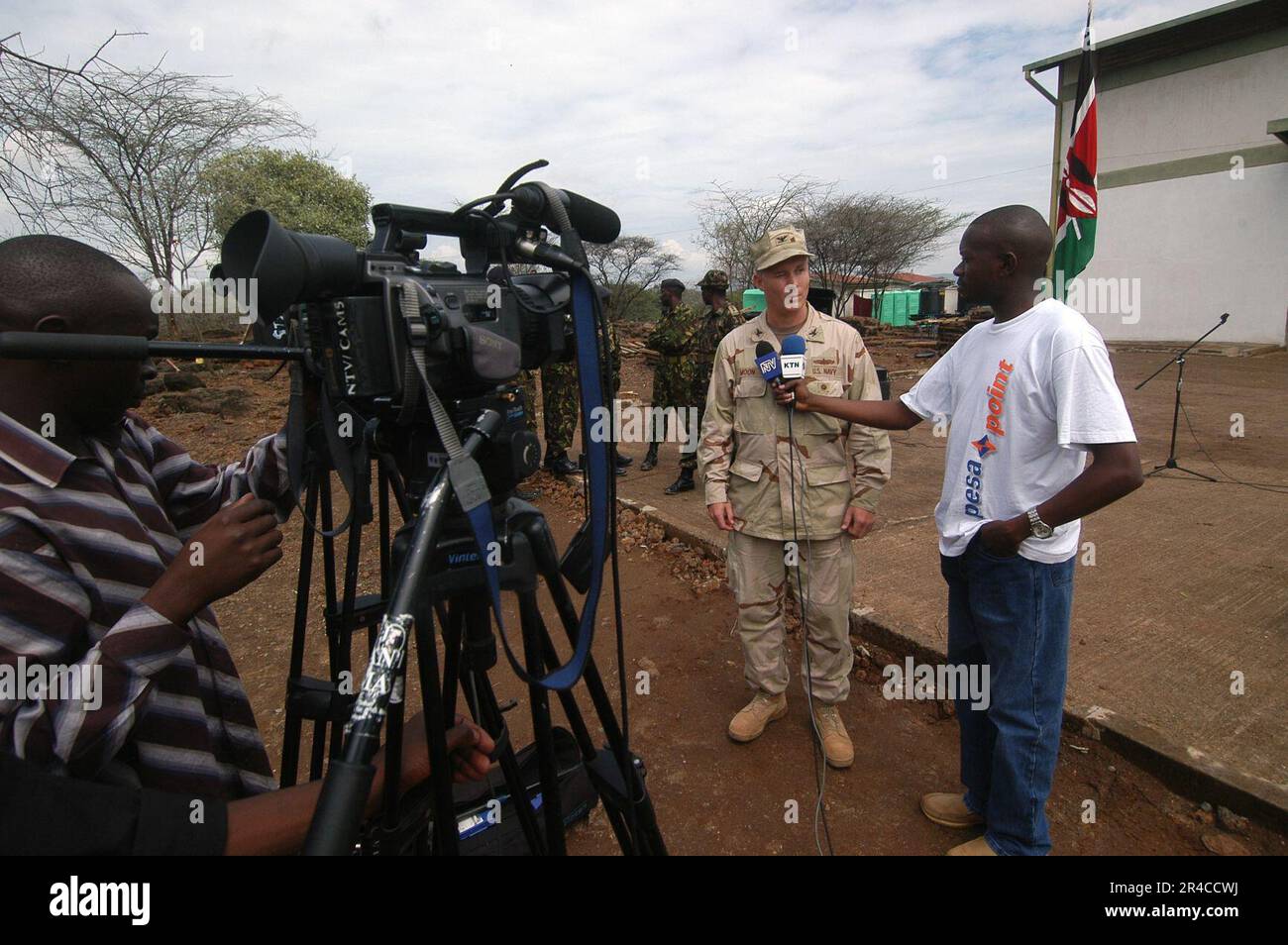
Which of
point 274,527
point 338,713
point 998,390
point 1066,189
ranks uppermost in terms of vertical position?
point 1066,189

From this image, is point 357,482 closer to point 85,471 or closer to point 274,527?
point 274,527

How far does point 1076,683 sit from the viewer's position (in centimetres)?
300

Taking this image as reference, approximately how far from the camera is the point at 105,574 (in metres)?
1.16

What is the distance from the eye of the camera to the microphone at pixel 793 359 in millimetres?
2600

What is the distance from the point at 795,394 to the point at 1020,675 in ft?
3.95

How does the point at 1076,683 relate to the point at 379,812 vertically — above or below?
below

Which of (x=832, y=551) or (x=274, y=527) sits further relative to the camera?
(x=832, y=551)

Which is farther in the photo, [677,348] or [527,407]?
[677,348]

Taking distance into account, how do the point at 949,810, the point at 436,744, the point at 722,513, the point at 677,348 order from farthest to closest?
the point at 677,348
the point at 722,513
the point at 949,810
the point at 436,744

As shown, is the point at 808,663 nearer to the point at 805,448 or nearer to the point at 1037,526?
the point at 805,448

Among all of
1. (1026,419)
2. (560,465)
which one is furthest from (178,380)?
(1026,419)

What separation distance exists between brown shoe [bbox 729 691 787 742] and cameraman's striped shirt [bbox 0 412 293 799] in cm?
195
